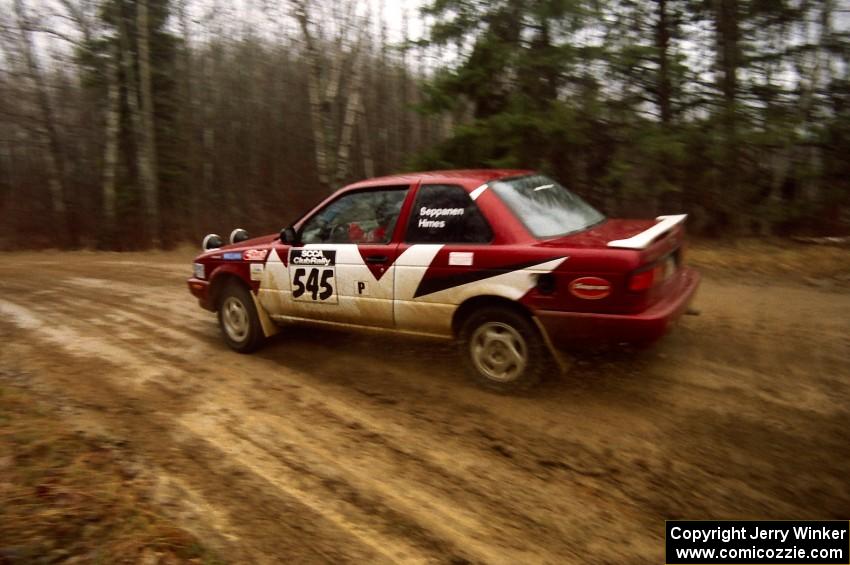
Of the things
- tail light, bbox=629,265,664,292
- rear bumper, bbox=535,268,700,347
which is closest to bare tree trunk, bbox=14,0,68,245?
rear bumper, bbox=535,268,700,347

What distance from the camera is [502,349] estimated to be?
14.0ft

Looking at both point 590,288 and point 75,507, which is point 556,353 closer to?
point 590,288

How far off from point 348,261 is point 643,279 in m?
2.39

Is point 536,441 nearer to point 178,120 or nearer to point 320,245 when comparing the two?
point 320,245

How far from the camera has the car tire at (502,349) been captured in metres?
4.12

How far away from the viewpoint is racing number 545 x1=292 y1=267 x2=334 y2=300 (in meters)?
5.03

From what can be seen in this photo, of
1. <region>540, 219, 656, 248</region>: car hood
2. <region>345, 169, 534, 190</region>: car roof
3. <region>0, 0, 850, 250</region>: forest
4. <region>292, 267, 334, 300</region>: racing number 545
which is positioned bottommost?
<region>292, 267, 334, 300</region>: racing number 545

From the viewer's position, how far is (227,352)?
18.9 ft

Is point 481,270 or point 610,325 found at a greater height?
point 481,270

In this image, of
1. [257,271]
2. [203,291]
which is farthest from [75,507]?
[203,291]

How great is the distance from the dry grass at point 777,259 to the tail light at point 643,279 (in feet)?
16.7

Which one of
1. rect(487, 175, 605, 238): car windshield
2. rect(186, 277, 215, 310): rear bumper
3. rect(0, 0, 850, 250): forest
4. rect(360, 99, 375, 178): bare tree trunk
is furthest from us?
rect(360, 99, 375, 178): bare tree trunk

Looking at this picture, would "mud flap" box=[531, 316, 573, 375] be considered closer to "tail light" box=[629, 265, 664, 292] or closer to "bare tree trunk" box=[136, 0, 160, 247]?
"tail light" box=[629, 265, 664, 292]

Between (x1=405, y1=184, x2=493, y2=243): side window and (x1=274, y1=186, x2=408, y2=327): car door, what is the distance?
20 centimetres
